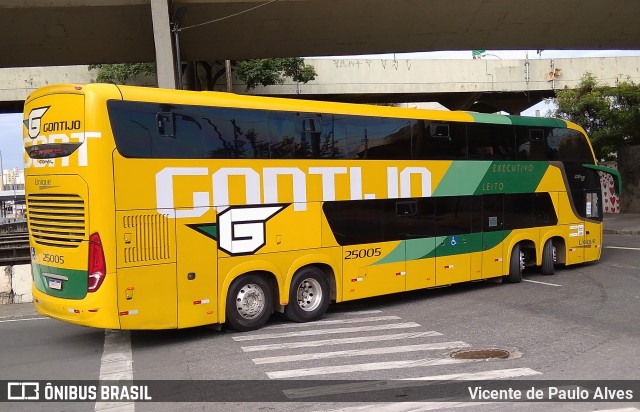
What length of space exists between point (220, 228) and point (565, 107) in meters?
25.0

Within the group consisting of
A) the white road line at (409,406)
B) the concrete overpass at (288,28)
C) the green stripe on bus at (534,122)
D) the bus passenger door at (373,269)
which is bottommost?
the white road line at (409,406)

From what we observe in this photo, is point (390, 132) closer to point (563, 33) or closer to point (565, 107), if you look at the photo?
point (563, 33)

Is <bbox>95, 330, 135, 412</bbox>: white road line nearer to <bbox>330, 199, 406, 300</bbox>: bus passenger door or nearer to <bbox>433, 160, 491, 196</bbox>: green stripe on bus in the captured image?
<bbox>330, 199, 406, 300</bbox>: bus passenger door

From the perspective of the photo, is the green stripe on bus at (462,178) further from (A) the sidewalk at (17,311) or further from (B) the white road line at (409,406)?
(A) the sidewalk at (17,311)

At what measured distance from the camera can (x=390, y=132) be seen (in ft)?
37.1

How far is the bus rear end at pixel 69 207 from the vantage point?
7.98m

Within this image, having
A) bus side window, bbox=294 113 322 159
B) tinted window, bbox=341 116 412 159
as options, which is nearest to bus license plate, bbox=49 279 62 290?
bus side window, bbox=294 113 322 159

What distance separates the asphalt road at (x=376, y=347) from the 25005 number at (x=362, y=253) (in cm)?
109

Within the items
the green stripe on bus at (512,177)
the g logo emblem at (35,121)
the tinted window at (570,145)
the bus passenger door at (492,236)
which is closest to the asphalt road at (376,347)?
the bus passenger door at (492,236)

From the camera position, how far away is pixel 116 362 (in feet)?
26.2

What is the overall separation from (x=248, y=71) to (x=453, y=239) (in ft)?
67.8

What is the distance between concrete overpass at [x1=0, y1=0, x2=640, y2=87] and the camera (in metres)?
17.4

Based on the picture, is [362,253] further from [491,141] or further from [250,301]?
[491,141]

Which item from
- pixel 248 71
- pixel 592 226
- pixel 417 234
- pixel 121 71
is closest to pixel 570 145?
pixel 592 226
